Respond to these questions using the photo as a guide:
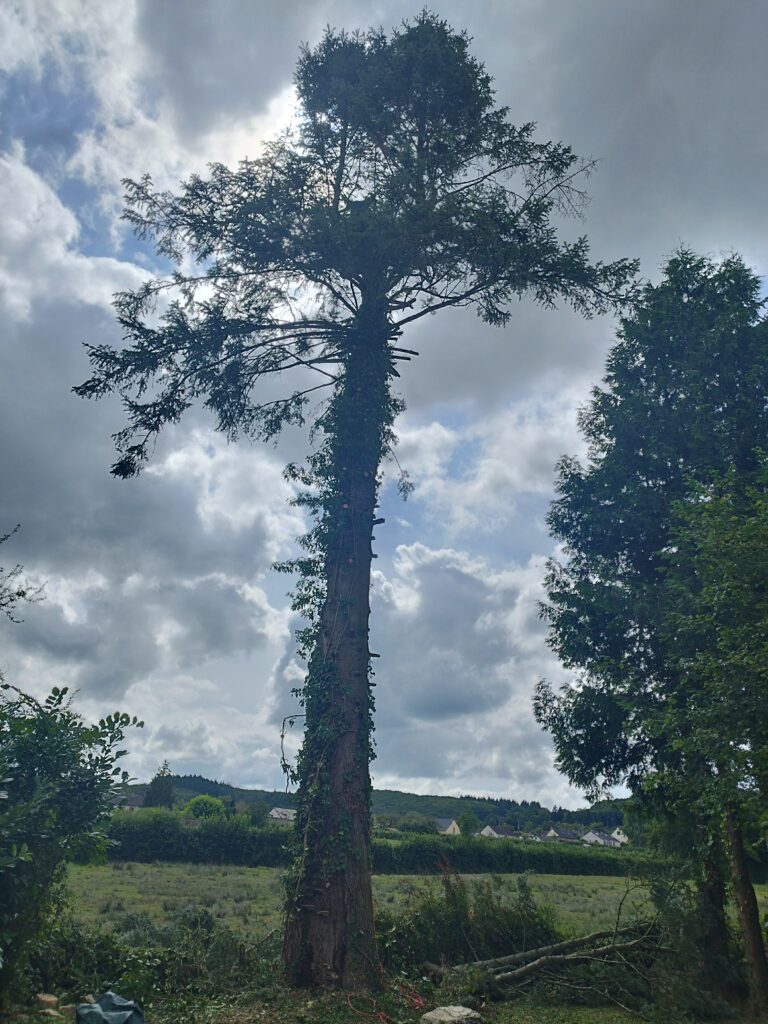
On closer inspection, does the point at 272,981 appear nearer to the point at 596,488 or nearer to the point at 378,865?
the point at 596,488

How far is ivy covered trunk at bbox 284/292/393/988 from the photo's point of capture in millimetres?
8852

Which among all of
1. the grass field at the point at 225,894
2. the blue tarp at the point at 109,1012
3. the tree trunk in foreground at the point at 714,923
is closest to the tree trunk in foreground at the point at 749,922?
the tree trunk in foreground at the point at 714,923

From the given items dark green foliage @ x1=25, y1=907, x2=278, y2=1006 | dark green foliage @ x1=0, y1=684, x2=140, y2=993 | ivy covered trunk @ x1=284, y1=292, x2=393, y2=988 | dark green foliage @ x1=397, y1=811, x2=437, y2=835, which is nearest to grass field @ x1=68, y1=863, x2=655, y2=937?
dark green foliage @ x1=25, y1=907, x2=278, y2=1006

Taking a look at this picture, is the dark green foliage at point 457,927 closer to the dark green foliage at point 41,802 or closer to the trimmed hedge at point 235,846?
the dark green foliage at point 41,802

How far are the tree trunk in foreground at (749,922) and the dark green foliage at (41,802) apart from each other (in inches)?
389

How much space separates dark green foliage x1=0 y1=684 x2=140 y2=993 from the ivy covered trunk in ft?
9.07

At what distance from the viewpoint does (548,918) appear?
1335cm

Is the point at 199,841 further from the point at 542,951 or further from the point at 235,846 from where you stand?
the point at 542,951

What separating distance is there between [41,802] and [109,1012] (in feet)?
6.70

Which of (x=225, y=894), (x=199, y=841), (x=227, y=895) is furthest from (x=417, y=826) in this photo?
(x=227, y=895)

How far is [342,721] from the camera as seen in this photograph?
32.5ft

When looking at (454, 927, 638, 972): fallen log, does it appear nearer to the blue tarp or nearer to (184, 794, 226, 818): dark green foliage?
the blue tarp

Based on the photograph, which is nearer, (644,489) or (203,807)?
(644,489)

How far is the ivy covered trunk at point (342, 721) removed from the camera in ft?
29.0
